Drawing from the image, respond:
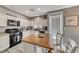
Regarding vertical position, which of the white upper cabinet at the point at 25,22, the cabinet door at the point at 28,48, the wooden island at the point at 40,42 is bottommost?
the cabinet door at the point at 28,48

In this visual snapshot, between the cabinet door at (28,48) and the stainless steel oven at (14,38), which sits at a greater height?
the stainless steel oven at (14,38)

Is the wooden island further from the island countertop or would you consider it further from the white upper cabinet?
the white upper cabinet

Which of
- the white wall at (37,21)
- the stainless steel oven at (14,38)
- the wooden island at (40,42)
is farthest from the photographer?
the stainless steel oven at (14,38)

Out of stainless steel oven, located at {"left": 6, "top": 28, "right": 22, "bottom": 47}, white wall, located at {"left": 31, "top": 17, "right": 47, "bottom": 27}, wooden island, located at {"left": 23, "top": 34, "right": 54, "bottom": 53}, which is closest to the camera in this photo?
wooden island, located at {"left": 23, "top": 34, "right": 54, "bottom": 53}

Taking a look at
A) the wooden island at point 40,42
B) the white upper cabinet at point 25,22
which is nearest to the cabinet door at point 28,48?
the wooden island at point 40,42

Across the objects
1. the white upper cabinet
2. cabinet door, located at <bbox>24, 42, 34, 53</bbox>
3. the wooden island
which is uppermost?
the white upper cabinet

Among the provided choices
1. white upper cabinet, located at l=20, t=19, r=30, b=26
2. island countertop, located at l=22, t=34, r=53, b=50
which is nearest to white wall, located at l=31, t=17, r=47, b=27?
white upper cabinet, located at l=20, t=19, r=30, b=26

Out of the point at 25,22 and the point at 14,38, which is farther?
the point at 14,38

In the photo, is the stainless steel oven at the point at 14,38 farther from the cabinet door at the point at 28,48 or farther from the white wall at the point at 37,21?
the white wall at the point at 37,21

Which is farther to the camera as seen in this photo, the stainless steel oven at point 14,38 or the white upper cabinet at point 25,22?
the stainless steel oven at point 14,38

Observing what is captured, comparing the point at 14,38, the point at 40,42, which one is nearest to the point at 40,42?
the point at 40,42

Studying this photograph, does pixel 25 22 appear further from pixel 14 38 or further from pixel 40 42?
pixel 14 38
